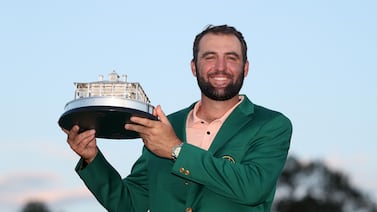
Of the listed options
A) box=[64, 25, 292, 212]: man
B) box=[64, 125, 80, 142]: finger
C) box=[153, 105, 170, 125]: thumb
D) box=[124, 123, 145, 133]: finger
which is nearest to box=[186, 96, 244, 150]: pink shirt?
box=[64, 25, 292, 212]: man

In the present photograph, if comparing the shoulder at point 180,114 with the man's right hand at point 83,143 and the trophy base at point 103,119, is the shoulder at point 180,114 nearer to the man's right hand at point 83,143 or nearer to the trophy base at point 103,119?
the trophy base at point 103,119

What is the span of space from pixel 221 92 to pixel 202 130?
0.41 m

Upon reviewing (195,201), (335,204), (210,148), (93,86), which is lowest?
(335,204)

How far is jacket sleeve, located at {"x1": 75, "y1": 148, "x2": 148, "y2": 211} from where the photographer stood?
7.04 metres

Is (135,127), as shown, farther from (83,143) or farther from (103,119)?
(83,143)

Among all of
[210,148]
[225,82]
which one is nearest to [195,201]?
[210,148]

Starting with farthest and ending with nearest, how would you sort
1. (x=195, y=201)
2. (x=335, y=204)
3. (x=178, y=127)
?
(x=335, y=204) < (x=178, y=127) < (x=195, y=201)

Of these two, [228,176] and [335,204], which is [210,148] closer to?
[228,176]

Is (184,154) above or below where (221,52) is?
below

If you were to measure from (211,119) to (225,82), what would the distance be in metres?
0.48

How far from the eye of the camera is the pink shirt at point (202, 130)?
6.83m

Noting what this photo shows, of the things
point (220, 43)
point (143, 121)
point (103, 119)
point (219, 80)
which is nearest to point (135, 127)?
point (143, 121)

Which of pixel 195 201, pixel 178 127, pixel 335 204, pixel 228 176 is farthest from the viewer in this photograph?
pixel 335 204

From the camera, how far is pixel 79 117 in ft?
20.6
